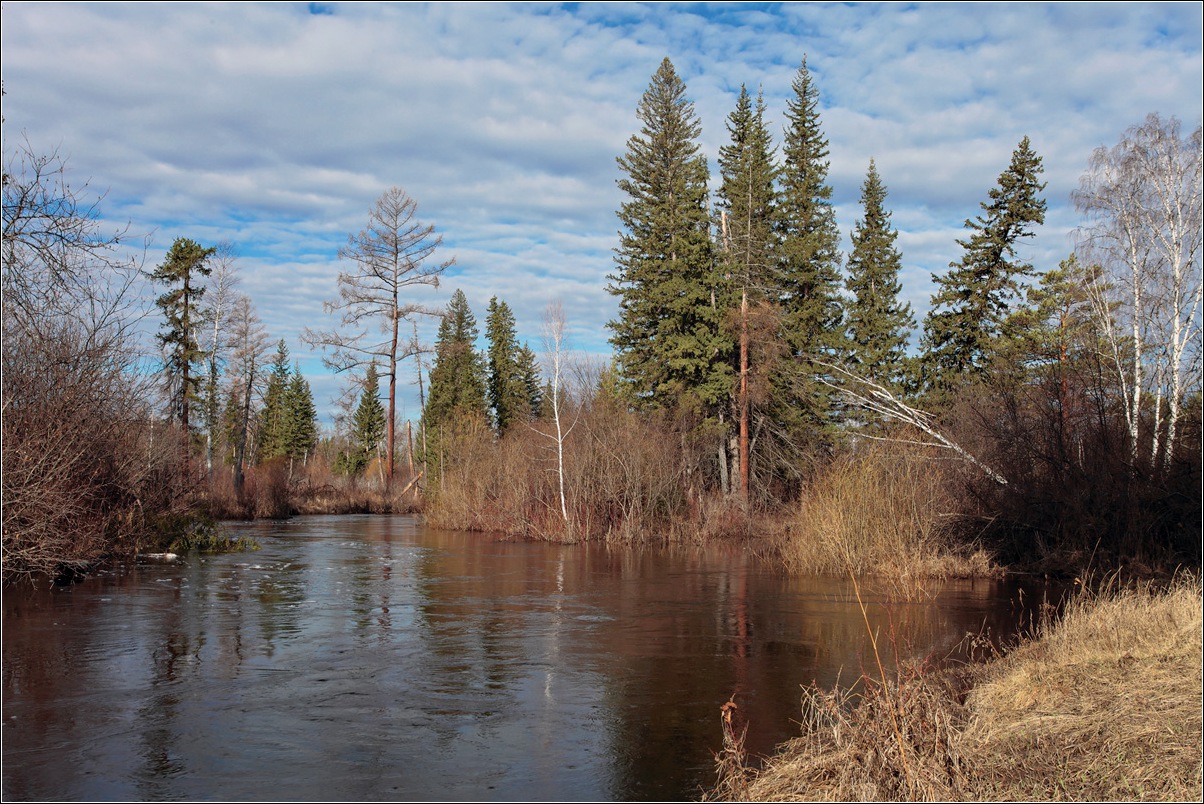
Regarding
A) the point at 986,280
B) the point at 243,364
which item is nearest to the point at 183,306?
the point at 243,364

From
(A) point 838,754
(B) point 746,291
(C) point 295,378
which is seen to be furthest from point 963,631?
(C) point 295,378

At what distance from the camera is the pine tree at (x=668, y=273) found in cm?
3238

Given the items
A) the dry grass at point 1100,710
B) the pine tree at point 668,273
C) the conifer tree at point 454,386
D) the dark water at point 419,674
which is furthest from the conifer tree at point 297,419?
the dry grass at point 1100,710

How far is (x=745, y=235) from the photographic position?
104 ft

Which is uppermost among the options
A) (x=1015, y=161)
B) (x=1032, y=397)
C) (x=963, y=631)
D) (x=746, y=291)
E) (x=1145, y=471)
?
(x=1015, y=161)

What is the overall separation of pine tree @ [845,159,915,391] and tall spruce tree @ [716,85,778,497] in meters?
4.78

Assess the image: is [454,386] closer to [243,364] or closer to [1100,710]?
[243,364]

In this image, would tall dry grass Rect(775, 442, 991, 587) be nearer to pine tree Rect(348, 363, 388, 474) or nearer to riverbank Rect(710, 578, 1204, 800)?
riverbank Rect(710, 578, 1204, 800)

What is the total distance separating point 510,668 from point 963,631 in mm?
6908

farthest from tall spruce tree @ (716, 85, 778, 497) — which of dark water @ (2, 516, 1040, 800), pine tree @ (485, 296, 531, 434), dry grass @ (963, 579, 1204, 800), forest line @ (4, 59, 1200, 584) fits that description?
pine tree @ (485, 296, 531, 434)

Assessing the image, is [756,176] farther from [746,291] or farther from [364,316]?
[364,316]

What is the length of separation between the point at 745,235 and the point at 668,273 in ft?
15.3

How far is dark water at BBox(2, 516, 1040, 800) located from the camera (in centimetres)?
750

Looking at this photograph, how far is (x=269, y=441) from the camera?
80500 mm
